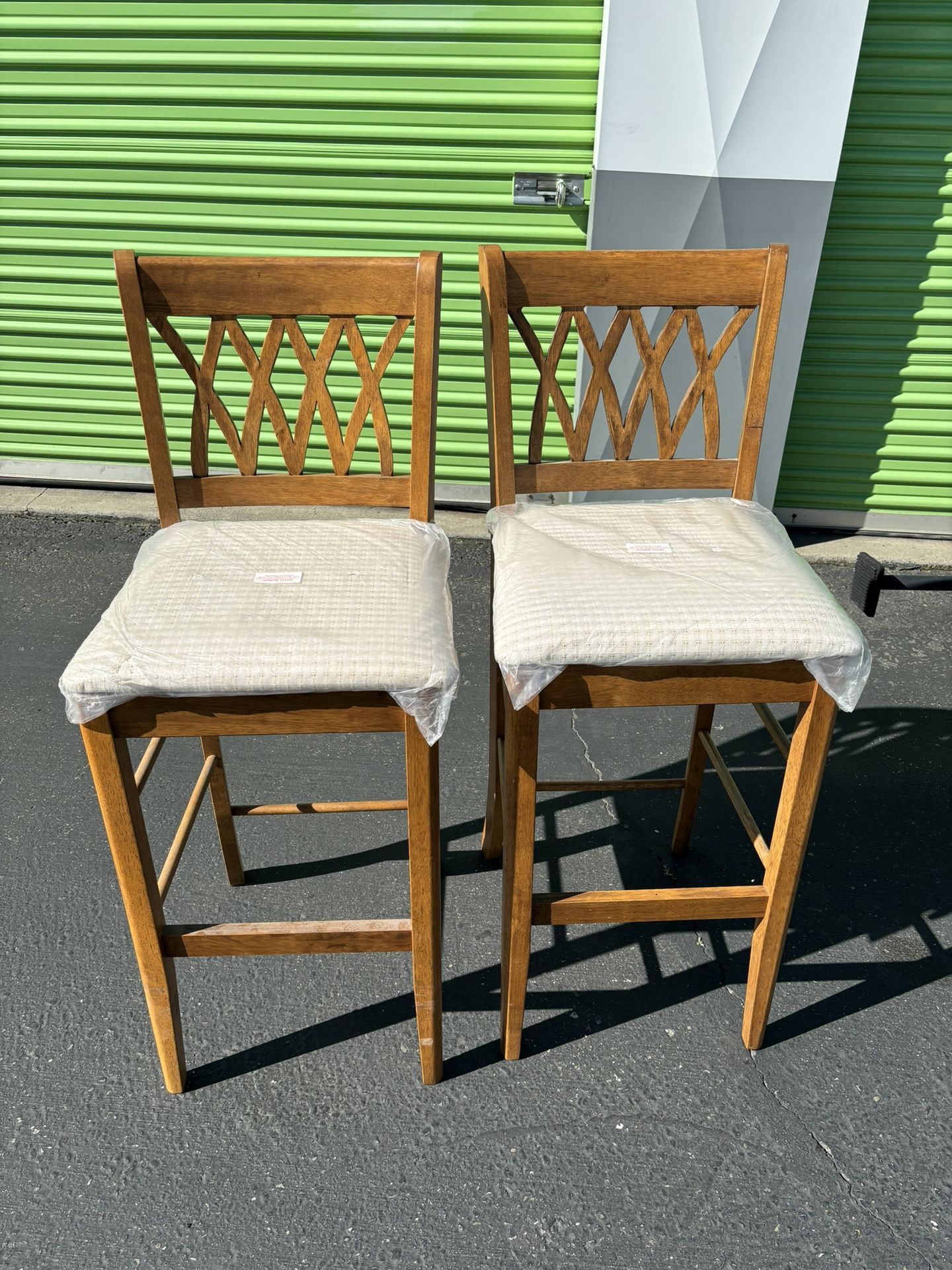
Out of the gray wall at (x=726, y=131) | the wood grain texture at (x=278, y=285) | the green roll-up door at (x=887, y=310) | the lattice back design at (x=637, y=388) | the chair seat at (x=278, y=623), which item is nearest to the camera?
the chair seat at (x=278, y=623)

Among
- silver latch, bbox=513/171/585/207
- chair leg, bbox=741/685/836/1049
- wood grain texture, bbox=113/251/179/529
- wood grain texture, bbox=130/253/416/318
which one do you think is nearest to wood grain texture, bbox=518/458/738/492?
wood grain texture, bbox=130/253/416/318

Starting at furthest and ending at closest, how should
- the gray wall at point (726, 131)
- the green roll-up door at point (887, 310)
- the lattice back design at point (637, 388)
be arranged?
1. the green roll-up door at point (887, 310)
2. the gray wall at point (726, 131)
3. the lattice back design at point (637, 388)

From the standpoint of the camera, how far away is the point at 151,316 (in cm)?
166

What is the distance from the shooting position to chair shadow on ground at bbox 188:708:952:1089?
6.41ft

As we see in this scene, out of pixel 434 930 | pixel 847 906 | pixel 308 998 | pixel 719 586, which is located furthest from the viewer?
pixel 847 906

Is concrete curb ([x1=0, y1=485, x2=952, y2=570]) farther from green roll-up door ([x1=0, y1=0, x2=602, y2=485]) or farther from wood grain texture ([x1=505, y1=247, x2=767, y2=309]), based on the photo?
wood grain texture ([x1=505, y1=247, x2=767, y2=309])

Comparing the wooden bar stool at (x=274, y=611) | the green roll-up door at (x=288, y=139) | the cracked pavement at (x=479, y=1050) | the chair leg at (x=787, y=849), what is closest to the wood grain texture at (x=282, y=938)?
the wooden bar stool at (x=274, y=611)

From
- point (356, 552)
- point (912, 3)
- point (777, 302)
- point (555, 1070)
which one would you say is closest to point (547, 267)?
point (777, 302)

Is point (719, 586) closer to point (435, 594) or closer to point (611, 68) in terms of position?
point (435, 594)

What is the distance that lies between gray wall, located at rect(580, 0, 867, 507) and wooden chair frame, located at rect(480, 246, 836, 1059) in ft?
5.12

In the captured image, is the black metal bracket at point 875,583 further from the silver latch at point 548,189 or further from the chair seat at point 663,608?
the silver latch at point 548,189

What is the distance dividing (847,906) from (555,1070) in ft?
2.72

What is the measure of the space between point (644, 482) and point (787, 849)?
733 millimetres

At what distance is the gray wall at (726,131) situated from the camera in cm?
301
